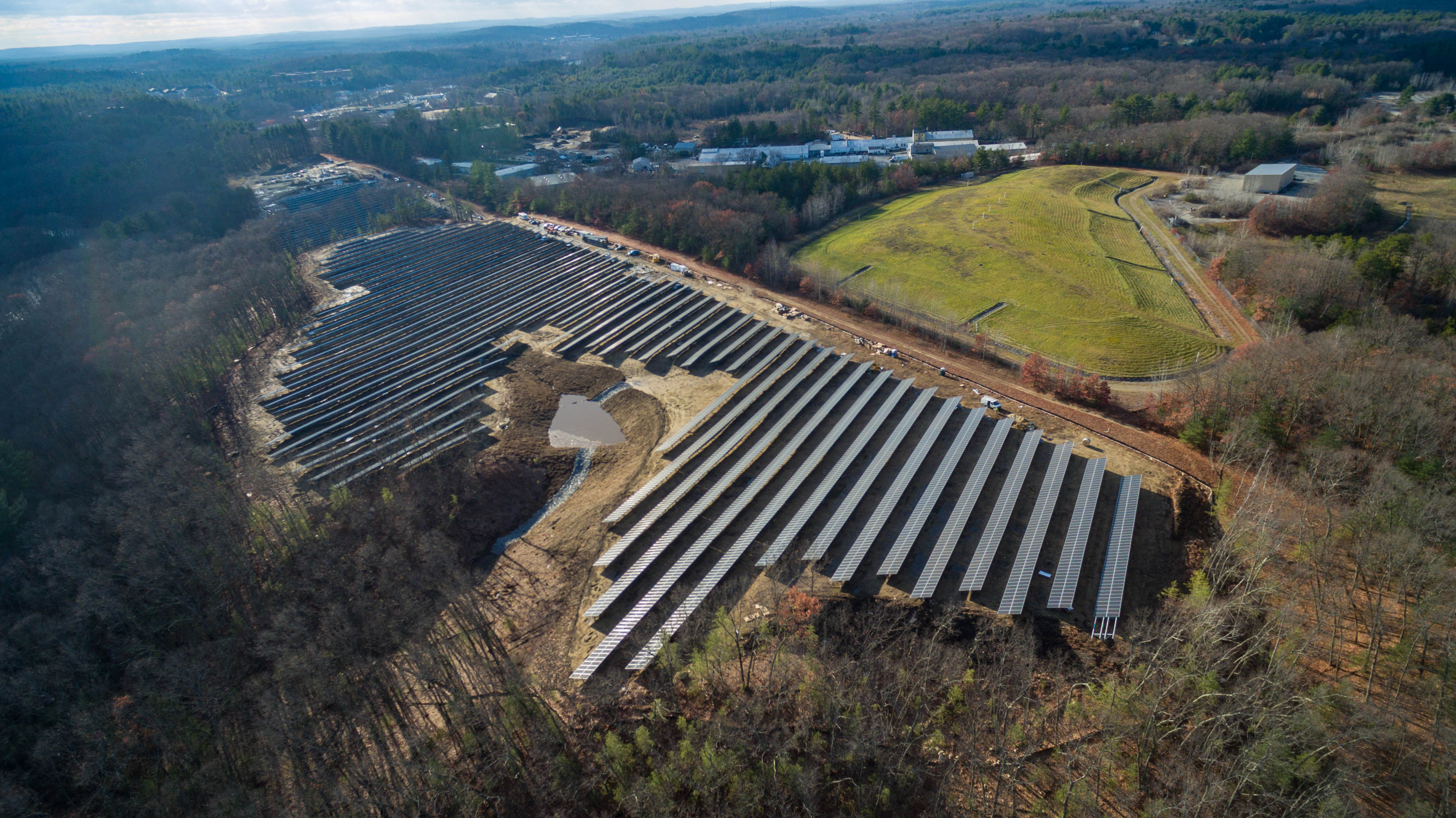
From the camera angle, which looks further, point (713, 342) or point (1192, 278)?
point (1192, 278)

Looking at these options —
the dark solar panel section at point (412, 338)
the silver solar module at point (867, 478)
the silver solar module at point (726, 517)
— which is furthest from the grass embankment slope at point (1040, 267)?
the dark solar panel section at point (412, 338)

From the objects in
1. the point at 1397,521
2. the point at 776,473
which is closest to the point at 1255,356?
the point at 1397,521

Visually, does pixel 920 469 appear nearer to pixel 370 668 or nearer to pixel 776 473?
pixel 776 473

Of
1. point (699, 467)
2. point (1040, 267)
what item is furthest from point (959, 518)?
point (1040, 267)

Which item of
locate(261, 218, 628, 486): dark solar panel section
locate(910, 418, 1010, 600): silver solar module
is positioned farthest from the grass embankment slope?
locate(261, 218, 628, 486): dark solar panel section

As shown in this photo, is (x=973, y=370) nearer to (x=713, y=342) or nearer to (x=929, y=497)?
(x=929, y=497)

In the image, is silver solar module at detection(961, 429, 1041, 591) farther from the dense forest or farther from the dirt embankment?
the dirt embankment
